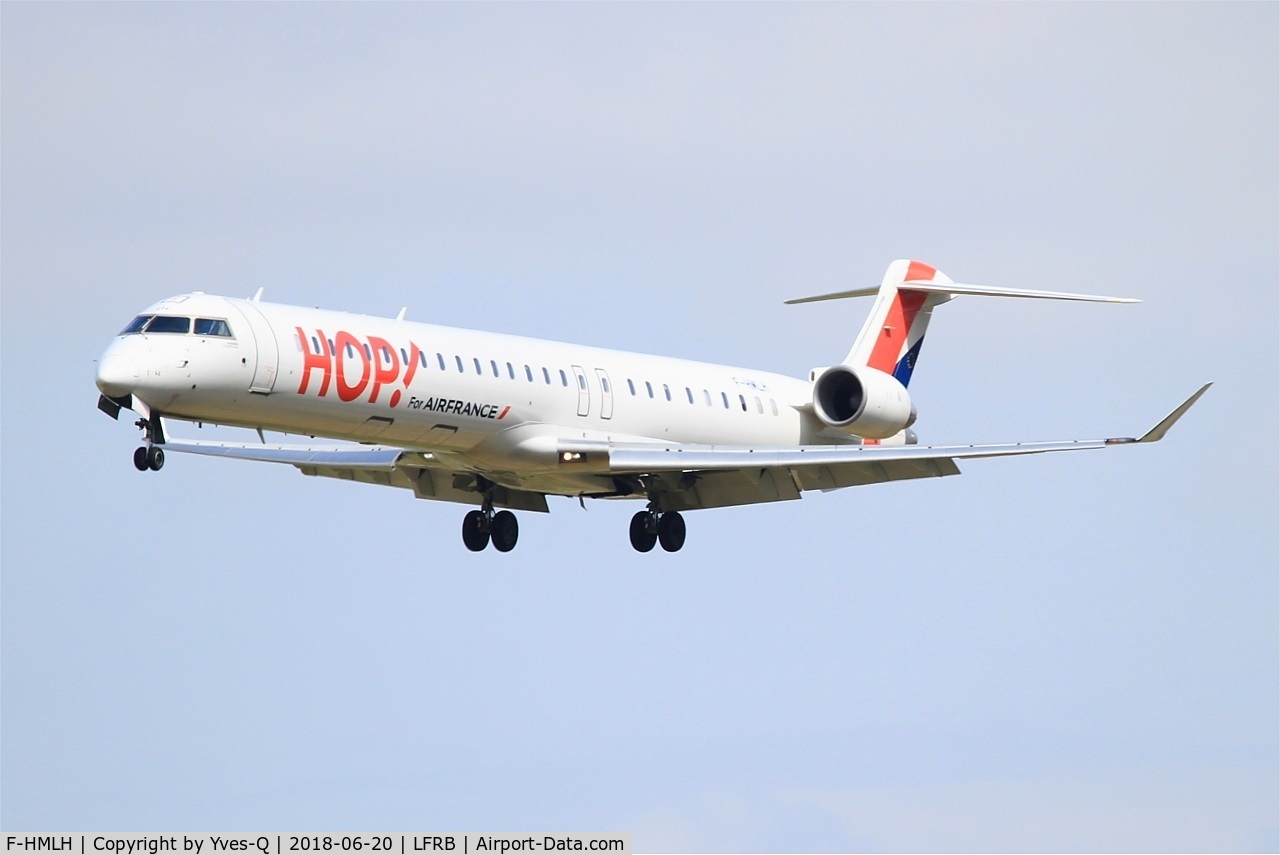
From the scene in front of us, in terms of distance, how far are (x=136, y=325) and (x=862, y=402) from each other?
11680 millimetres

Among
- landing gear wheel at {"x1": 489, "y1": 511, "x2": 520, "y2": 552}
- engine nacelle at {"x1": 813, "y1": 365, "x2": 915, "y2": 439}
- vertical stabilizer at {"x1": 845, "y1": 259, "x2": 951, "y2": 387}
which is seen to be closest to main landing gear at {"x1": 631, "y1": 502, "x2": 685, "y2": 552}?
landing gear wheel at {"x1": 489, "y1": 511, "x2": 520, "y2": 552}

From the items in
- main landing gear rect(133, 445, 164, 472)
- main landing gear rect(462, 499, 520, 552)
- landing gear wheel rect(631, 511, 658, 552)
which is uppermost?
main landing gear rect(462, 499, 520, 552)

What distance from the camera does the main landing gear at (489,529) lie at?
34688 mm

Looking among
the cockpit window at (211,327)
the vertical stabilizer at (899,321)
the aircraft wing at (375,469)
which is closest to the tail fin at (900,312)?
the vertical stabilizer at (899,321)

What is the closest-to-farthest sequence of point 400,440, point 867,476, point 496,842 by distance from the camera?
point 496,842
point 400,440
point 867,476

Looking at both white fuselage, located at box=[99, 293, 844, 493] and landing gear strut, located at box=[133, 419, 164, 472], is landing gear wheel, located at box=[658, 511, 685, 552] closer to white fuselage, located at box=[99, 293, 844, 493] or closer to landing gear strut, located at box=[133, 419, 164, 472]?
white fuselage, located at box=[99, 293, 844, 493]

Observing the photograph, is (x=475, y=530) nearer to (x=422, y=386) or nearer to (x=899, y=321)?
(x=422, y=386)

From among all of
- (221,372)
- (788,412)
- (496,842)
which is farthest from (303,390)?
(788,412)

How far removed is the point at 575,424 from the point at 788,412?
4829 millimetres

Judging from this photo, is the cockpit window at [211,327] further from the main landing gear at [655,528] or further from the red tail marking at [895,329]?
the red tail marking at [895,329]

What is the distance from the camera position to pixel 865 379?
3506 cm

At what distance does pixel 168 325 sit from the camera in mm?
28344

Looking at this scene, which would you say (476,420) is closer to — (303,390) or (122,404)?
(303,390)

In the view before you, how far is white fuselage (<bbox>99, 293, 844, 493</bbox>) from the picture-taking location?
28250 millimetres
